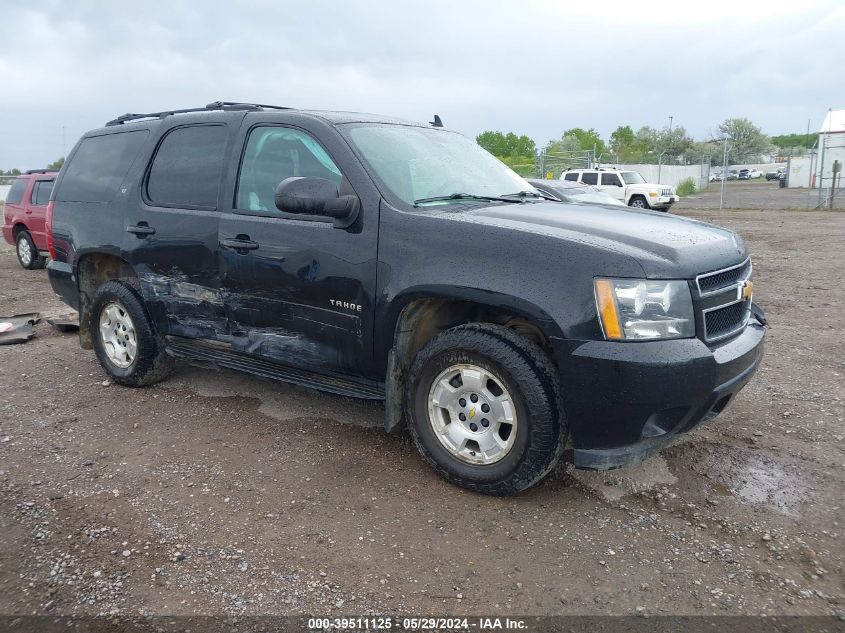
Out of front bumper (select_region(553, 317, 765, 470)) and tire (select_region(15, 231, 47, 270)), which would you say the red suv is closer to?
tire (select_region(15, 231, 47, 270))

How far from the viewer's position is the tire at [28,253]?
40.3 feet

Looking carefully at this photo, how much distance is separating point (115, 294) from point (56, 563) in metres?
2.47

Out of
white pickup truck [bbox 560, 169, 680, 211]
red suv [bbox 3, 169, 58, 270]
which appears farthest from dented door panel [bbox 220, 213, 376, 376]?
white pickup truck [bbox 560, 169, 680, 211]

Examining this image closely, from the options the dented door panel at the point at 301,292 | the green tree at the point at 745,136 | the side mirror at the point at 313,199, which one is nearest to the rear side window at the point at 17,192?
the dented door panel at the point at 301,292

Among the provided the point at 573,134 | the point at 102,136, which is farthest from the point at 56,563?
the point at 573,134

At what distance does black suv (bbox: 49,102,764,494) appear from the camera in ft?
9.93

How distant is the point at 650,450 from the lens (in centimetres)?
319

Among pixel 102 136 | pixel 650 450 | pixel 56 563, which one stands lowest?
pixel 56 563

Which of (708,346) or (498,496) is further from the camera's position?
(498,496)

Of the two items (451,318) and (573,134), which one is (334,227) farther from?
(573,134)

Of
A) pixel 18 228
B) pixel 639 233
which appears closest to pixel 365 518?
pixel 639 233

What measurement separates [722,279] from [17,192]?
13.2 m

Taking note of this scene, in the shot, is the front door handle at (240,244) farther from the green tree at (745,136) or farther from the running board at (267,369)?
the green tree at (745,136)

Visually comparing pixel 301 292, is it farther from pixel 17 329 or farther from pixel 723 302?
pixel 17 329
